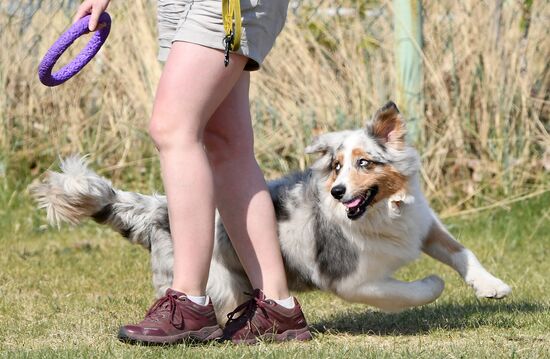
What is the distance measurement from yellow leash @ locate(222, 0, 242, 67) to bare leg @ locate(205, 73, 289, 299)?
16.4 inches

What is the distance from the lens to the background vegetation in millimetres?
5242

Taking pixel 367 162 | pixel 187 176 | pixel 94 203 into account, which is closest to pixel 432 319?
pixel 367 162

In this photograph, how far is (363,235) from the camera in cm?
435

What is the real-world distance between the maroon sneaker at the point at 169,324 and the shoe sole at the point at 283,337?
0.72ft

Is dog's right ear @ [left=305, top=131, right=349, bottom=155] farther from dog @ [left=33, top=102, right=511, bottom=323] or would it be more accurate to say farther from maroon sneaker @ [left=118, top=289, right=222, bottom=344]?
maroon sneaker @ [left=118, top=289, right=222, bottom=344]

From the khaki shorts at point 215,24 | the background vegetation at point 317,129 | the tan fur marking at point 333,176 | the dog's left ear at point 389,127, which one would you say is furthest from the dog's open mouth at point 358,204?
the khaki shorts at point 215,24

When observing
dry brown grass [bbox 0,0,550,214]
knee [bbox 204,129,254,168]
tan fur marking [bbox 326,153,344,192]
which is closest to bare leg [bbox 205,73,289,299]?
knee [bbox 204,129,254,168]

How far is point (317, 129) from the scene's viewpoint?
7.47 metres

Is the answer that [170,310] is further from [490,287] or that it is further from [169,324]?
[490,287]

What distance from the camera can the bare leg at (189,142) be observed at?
371 centimetres

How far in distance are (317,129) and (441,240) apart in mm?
3009

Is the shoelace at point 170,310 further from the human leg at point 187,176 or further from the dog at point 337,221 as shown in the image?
the dog at point 337,221

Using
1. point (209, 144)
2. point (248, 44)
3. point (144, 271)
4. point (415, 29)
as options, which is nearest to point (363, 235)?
point (209, 144)

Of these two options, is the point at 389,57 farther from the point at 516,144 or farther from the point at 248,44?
the point at 248,44
